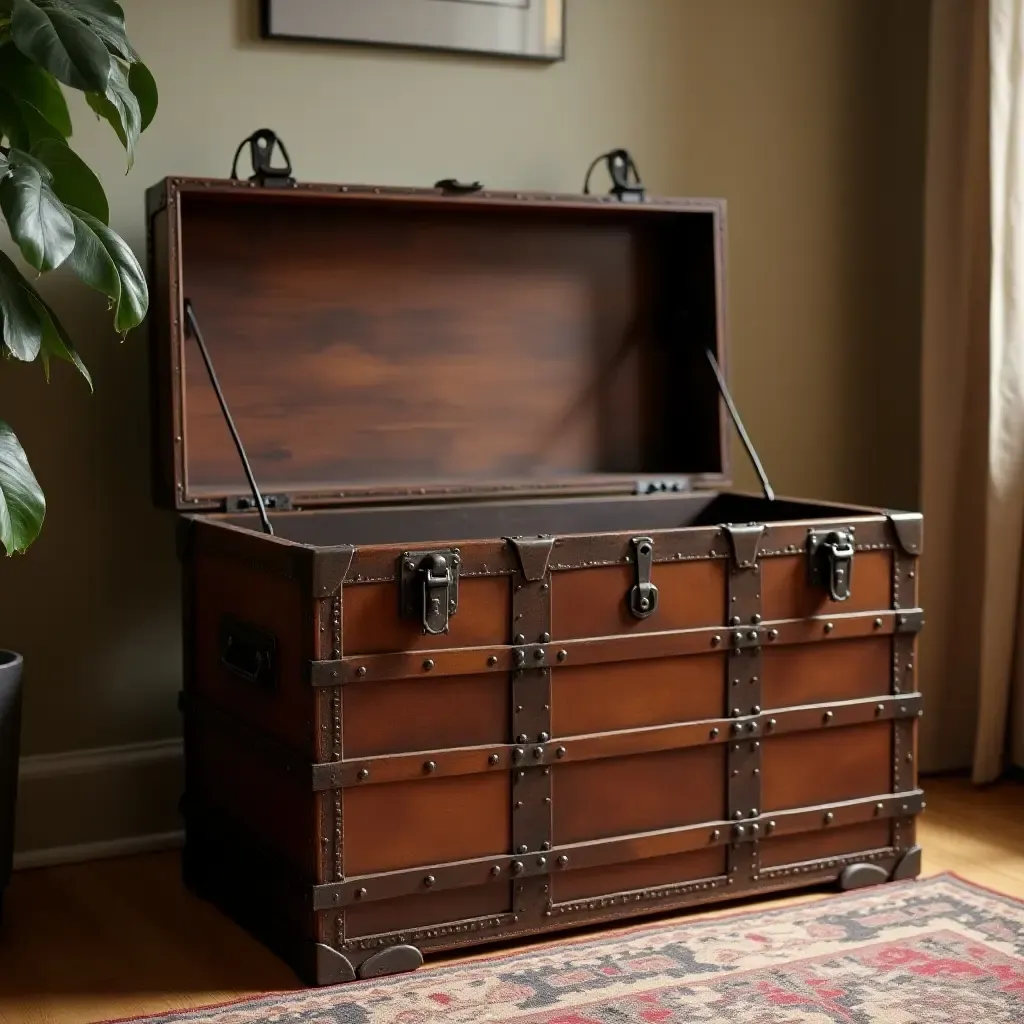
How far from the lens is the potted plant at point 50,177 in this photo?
2023 mm

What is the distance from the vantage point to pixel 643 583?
247cm

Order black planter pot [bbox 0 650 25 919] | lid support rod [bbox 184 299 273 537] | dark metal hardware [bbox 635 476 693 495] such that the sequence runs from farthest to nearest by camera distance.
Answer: dark metal hardware [bbox 635 476 693 495]
lid support rod [bbox 184 299 273 537]
black planter pot [bbox 0 650 25 919]

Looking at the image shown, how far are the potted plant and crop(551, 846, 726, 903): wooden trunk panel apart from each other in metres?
1.00

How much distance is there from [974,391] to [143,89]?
193 cm

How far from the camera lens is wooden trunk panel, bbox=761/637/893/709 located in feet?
8.55

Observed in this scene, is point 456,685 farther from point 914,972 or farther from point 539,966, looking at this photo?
point 914,972

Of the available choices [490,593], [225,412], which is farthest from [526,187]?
[490,593]

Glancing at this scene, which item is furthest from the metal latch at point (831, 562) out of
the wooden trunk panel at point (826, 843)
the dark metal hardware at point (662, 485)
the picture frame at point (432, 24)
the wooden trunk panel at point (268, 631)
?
the picture frame at point (432, 24)

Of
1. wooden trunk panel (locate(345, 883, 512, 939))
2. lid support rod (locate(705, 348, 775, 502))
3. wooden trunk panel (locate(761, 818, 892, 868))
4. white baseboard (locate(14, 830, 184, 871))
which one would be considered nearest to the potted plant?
wooden trunk panel (locate(345, 883, 512, 939))

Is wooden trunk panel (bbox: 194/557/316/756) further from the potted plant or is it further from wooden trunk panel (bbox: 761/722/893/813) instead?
wooden trunk panel (bbox: 761/722/893/813)

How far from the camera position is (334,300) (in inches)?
114

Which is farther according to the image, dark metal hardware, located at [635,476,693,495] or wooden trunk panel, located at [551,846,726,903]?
dark metal hardware, located at [635,476,693,495]

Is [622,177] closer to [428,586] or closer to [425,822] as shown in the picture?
[428,586]

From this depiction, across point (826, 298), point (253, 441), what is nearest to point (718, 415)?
point (826, 298)
